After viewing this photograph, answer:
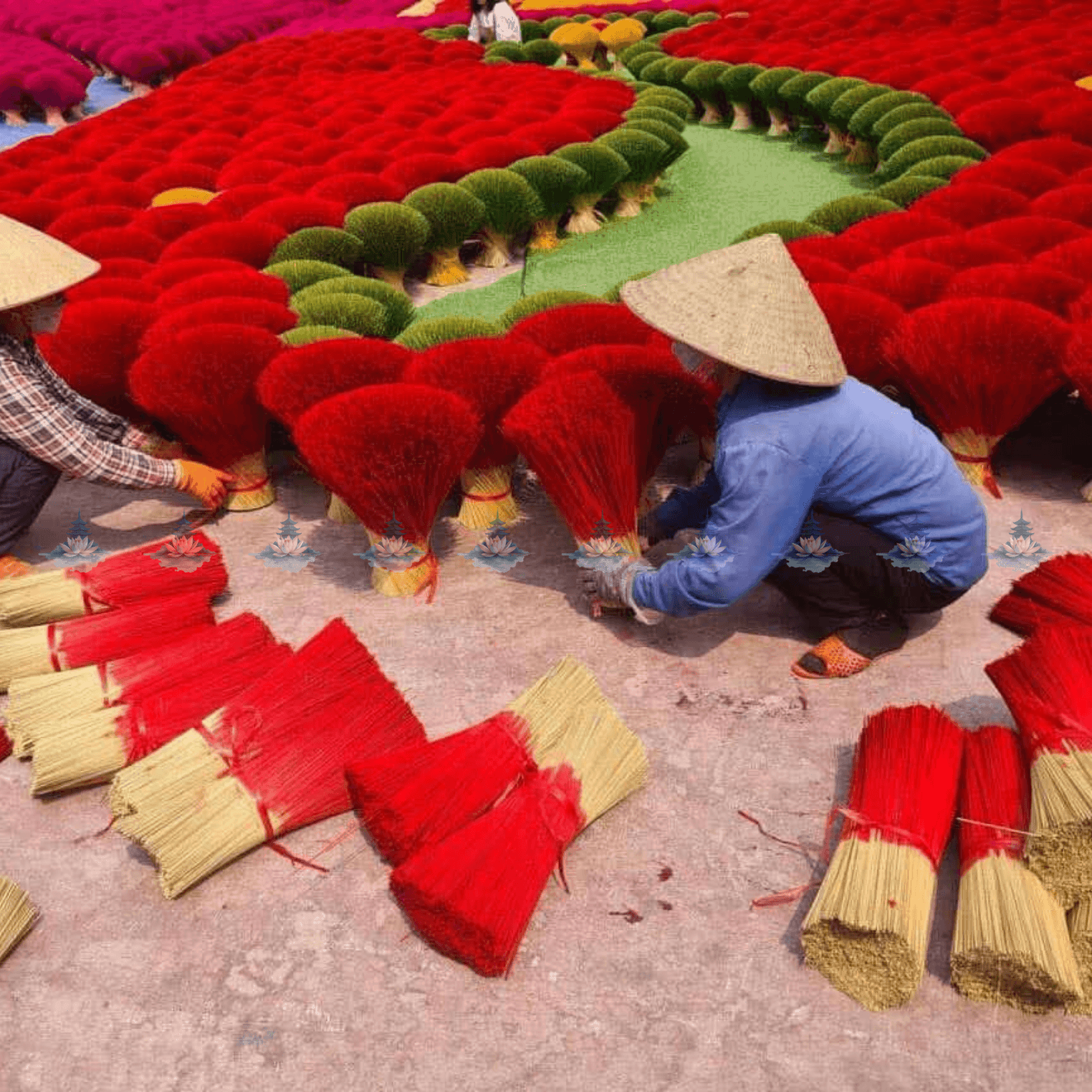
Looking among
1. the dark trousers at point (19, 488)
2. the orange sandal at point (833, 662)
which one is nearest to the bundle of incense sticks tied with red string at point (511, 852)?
the orange sandal at point (833, 662)

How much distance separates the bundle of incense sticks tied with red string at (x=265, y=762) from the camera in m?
1.96

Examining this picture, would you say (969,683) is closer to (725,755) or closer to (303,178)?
(725,755)

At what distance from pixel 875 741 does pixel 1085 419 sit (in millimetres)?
1843

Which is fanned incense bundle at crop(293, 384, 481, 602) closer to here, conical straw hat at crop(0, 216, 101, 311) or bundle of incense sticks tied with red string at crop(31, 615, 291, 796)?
bundle of incense sticks tied with red string at crop(31, 615, 291, 796)

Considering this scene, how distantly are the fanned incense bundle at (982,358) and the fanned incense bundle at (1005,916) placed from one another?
140 cm

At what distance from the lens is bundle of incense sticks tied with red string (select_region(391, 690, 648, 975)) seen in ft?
5.74

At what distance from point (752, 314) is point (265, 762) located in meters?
1.42

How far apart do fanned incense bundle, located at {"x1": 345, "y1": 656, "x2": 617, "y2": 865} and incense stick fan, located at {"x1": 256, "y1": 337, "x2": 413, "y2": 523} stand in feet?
3.76

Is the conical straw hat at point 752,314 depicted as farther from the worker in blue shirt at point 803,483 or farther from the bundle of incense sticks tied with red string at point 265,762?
the bundle of incense sticks tied with red string at point 265,762

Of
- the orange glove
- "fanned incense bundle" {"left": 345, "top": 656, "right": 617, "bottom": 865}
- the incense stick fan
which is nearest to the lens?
"fanned incense bundle" {"left": 345, "top": 656, "right": 617, "bottom": 865}

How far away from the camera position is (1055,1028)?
1642mm

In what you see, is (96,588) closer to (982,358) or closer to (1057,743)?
(1057,743)

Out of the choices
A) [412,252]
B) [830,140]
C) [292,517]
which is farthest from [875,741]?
[830,140]

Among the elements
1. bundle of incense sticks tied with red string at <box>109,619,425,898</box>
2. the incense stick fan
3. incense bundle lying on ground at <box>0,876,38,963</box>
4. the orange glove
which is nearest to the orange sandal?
bundle of incense sticks tied with red string at <box>109,619,425,898</box>
